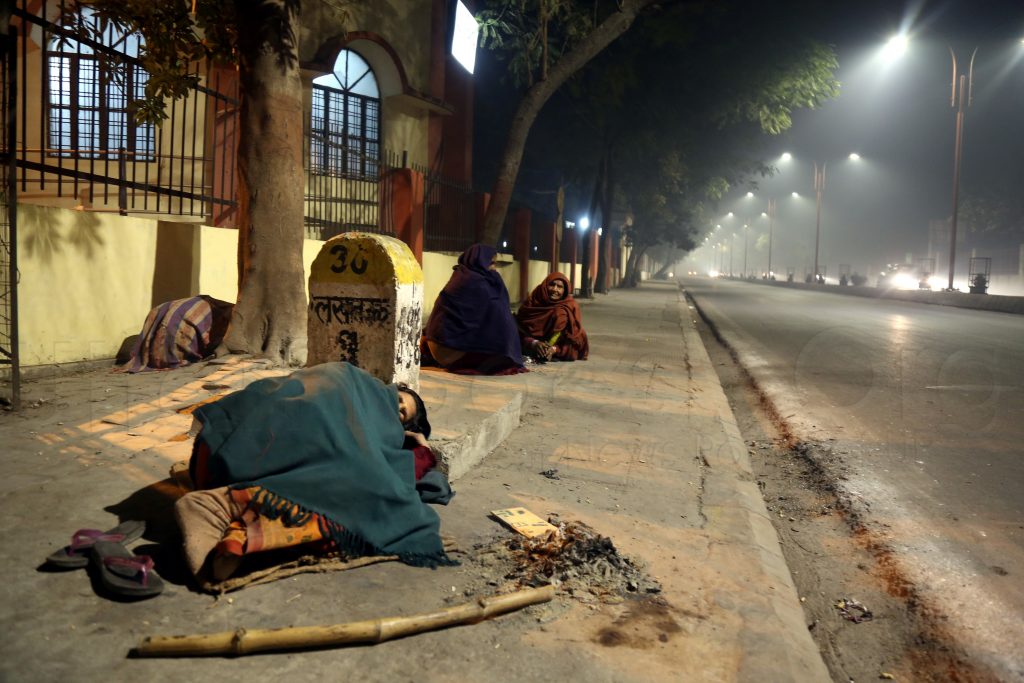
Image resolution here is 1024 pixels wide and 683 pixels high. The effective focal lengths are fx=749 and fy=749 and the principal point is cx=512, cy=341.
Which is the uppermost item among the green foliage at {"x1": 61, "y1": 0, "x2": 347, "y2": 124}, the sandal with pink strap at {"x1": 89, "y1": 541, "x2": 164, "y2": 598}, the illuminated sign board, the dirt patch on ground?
the illuminated sign board

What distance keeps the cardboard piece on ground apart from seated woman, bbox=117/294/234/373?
4.25 meters

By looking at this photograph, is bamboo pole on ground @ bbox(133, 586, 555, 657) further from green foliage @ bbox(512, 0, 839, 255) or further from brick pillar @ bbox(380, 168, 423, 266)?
green foliage @ bbox(512, 0, 839, 255)

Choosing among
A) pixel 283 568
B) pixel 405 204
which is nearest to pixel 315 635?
pixel 283 568

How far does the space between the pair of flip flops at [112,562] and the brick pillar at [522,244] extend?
631 inches

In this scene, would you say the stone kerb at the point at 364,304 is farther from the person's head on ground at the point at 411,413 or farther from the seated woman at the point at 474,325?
the seated woman at the point at 474,325

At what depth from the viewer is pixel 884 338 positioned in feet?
42.2

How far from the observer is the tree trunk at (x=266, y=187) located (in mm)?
6586

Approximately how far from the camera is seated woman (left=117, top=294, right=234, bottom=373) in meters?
6.61

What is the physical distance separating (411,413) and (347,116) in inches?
542

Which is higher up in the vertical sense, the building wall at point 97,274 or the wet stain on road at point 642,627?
the building wall at point 97,274

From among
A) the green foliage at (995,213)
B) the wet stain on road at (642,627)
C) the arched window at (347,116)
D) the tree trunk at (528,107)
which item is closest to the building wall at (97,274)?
the tree trunk at (528,107)

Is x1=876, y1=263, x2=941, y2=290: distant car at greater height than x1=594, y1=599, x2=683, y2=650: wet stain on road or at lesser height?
greater

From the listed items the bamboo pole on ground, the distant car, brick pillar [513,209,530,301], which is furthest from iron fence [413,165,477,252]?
the distant car

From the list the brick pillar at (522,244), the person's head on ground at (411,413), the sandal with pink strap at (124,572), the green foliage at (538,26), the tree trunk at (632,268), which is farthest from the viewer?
the tree trunk at (632,268)
